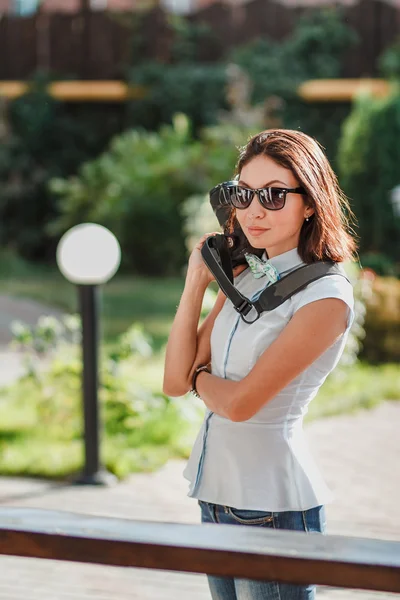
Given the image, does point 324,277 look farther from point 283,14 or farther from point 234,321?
point 283,14

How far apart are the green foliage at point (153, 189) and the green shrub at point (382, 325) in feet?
19.6

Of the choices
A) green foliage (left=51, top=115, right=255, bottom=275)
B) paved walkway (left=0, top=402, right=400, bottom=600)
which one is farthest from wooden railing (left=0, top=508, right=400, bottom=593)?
green foliage (left=51, top=115, right=255, bottom=275)

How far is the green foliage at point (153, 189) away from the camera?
46.5 feet

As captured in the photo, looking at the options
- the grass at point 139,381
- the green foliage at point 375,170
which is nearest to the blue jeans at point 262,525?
the grass at point 139,381

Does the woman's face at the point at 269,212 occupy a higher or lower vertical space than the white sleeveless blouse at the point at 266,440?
higher

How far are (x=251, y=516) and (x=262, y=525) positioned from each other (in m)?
0.03

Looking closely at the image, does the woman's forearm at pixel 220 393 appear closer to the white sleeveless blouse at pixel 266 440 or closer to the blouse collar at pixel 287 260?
the white sleeveless blouse at pixel 266 440

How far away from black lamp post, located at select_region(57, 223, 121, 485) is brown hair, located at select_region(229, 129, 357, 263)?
2.73m

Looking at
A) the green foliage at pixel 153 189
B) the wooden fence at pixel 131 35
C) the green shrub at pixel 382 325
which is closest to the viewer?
the green shrub at pixel 382 325

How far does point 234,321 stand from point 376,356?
6646mm

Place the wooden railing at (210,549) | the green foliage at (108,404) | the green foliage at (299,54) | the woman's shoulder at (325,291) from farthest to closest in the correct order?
1. the green foliage at (299,54)
2. the green foliage at (108,404)
3. the woman's shoulder at (325,291)
4. the wooden railing at (210,549)

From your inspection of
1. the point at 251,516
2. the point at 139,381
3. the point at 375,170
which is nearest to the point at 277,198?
the point at 251,516

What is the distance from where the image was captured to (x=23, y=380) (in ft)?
18.6

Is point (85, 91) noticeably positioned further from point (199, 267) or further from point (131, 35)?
point (199, 267)
